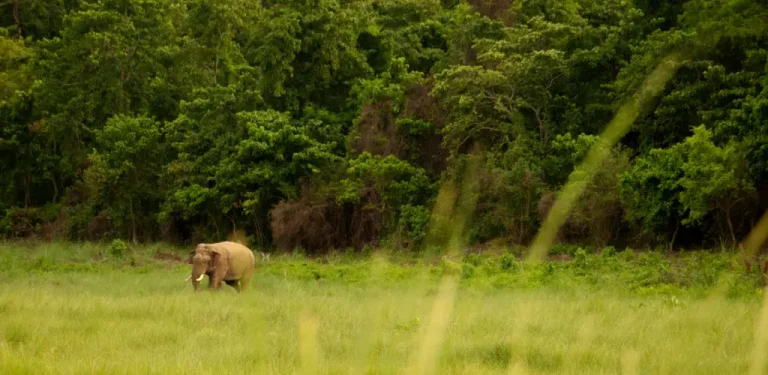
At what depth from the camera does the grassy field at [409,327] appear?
7887mm

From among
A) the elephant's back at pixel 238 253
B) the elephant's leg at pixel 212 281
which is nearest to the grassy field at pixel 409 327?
the elephant's leg at pixel 212 281

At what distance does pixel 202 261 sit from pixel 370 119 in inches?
611

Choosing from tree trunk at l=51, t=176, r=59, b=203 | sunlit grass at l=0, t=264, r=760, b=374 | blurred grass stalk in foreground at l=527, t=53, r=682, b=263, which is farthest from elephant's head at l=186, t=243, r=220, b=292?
tree trunk at l=51, t=176, r=59, b=203

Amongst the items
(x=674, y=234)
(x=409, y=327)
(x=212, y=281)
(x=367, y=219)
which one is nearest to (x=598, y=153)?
(x=674, y=234)

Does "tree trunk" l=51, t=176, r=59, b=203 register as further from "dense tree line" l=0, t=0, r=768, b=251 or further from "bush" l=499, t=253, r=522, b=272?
"bush" l=499, t=253, r=522, b=272

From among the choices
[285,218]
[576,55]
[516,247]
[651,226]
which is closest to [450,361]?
[651,226]

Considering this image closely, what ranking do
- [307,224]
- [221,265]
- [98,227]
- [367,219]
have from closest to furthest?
[221,265]
[307,224]
[367,219]
[98,227]

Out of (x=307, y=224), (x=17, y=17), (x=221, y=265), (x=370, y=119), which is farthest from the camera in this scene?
(x=17, y=17)

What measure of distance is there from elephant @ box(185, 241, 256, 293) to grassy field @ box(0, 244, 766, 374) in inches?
20.7

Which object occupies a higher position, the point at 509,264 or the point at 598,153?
the point at 598,153

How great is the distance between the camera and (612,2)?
1172 inches

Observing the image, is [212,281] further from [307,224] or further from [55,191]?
[55,191]

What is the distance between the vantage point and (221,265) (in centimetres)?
1864

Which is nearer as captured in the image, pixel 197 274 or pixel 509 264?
pixel 197 274
